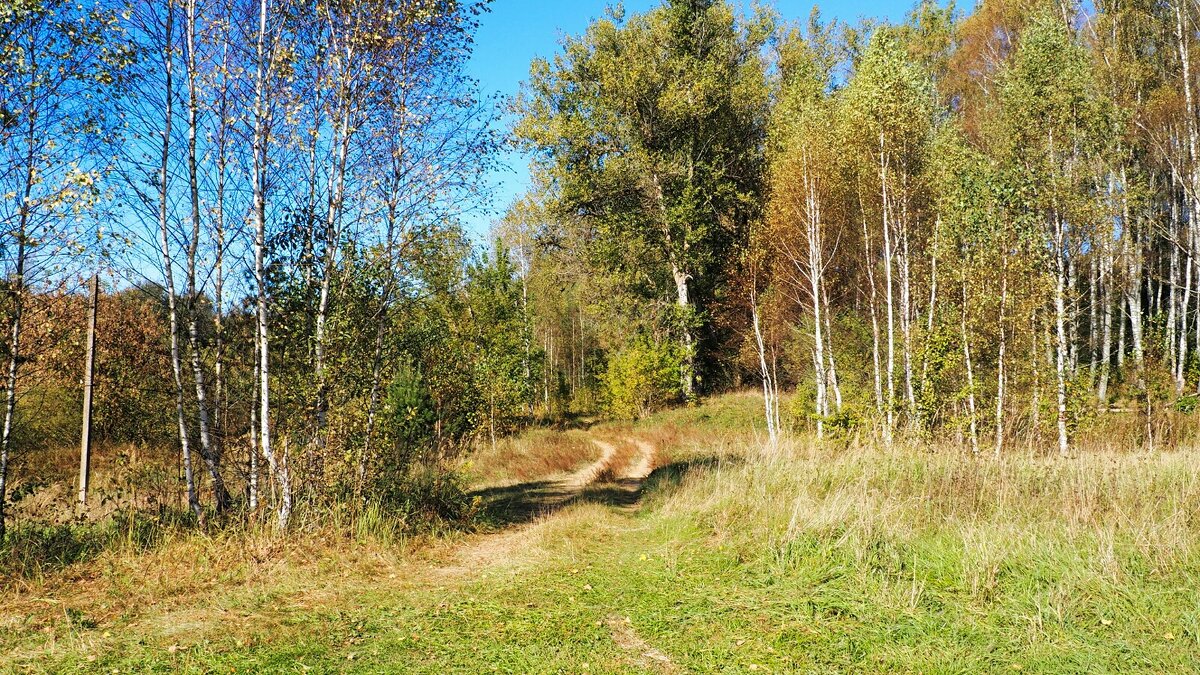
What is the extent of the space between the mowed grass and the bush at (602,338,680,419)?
1899cm

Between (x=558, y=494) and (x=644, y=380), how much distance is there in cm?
1517

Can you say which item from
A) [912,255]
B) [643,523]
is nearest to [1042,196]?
[912,255]

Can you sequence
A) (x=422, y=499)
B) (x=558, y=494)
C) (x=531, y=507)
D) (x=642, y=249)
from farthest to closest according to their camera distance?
(x=642, y=249)
(x=558, y=494)
(x=531, y=507)
(x=422, y=499)

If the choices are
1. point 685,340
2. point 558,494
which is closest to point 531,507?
point 558,494

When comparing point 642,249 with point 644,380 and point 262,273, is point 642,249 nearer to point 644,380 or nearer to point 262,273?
point 644,380

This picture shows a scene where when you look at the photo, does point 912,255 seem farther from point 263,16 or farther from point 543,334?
point 543,334

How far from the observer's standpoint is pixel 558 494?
43.5 feet

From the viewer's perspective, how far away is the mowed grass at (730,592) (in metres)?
4.84

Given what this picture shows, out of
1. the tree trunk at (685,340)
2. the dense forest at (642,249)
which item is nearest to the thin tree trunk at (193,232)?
the dense forest at (642,249)

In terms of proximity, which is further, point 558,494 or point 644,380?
point 644,380

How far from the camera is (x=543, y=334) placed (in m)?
45.5

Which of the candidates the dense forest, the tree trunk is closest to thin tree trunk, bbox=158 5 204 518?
the dense forest

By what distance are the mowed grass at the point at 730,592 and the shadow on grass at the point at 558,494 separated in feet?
5.81

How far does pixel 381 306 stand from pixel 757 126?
78.7ft
